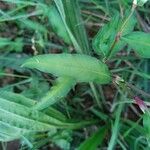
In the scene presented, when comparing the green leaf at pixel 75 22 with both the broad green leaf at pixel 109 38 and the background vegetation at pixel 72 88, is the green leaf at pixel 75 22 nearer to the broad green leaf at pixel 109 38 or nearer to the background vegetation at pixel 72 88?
the background vegetation at pixel 72 88

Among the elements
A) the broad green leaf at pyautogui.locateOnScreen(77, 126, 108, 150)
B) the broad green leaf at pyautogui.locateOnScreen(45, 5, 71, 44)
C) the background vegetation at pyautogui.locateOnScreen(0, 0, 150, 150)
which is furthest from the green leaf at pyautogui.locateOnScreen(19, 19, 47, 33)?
the broad green leaf at pyautogui.locateOnScreen(77, 126, 108, 150)

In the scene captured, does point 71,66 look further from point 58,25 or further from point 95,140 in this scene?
point 95,140

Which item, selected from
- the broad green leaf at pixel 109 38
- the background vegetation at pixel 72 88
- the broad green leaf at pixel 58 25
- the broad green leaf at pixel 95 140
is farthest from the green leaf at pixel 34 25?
the broad green leaf at pixel 109 38

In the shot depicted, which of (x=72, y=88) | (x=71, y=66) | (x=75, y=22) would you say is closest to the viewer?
(x=71, y=66)

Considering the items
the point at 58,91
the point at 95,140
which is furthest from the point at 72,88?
the point at 58,91

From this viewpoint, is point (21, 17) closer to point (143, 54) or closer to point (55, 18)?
point (55, 18)

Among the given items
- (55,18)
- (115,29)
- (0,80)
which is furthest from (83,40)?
(0,80)
